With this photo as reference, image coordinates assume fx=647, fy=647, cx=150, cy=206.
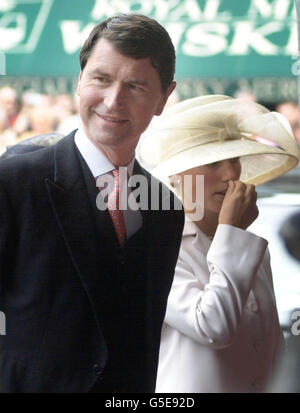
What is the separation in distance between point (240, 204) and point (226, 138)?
0.26m

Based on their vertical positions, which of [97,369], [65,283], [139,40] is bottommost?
[97,369]

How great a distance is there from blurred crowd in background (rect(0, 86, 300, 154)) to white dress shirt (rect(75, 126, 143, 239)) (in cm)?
13

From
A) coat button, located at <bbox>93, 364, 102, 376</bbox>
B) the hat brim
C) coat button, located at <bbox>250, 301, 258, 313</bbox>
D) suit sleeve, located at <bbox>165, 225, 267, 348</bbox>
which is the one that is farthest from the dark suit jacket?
coat button, located at <bbox>250, 301, 258, 313</bbox>

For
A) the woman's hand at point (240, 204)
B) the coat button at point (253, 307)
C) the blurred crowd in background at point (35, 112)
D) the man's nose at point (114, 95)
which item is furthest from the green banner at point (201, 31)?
the coat button at point (253, 307)

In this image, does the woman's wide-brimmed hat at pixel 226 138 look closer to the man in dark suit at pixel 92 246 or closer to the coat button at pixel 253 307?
the man in dark suit at pixel 92 246

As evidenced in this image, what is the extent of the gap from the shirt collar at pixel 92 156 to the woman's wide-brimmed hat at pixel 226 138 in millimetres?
225

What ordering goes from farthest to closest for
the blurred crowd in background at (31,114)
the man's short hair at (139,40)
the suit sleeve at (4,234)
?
the blurred crowd in background at (31,114)
the man's short hair at (139,40)
the suit sleeve at (4,234)

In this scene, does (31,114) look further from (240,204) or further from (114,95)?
(240,204)

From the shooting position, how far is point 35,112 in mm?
2449

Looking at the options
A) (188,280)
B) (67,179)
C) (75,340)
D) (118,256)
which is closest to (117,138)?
(67,179)

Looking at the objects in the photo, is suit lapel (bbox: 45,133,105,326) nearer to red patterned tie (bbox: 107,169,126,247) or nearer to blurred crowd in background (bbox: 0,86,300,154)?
red patterned tie (bbox: 107,169,126,247)

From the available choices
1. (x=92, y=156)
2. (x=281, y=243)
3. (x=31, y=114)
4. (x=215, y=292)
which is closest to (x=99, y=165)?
(x=92, y=156)

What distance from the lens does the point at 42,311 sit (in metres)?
2.16

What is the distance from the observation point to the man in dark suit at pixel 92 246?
217 centimetres
